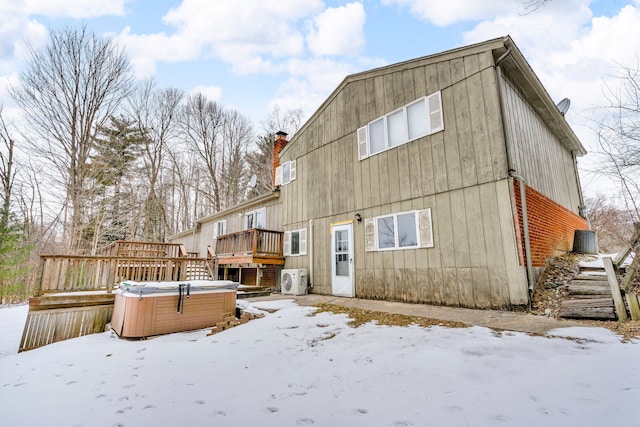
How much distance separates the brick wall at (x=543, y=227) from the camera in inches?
223

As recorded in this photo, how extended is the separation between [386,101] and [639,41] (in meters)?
4.92

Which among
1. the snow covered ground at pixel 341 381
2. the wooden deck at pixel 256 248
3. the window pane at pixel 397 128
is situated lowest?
the snow covered ground at pixel 341 381

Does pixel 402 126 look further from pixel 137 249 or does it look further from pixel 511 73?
pixel 137 249

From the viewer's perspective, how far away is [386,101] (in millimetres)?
7969

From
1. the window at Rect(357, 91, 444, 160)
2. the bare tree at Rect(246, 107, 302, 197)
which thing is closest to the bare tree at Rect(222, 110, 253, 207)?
the bare tree at Rect(246, 107, 302, 197)

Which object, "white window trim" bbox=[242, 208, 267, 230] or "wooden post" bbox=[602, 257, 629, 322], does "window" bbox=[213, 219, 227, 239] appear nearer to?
"white window trim" bbox=[242, 208, 267, 230]

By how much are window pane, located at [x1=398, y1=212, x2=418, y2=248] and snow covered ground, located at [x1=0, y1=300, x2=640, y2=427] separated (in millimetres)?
2889

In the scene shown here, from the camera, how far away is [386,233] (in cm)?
738

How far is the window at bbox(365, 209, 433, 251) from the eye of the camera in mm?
6562

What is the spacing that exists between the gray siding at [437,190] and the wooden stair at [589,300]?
707 mm

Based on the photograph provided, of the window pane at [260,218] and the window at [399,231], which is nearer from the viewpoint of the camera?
the window at [399,231]

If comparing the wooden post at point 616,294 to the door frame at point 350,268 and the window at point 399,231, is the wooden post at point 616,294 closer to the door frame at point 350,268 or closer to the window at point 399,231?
the window at point 399,231

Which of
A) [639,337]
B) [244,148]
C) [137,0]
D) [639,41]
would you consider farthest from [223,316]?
[244,148]

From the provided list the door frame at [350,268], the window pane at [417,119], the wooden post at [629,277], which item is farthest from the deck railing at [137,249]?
the wooden post at [629,277]
